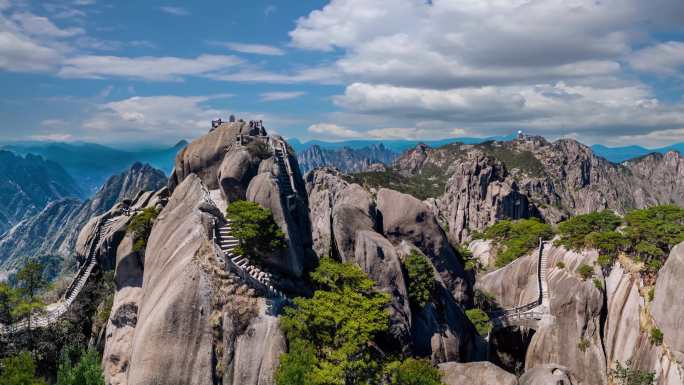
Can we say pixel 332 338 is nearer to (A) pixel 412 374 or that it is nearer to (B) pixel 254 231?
(A) pixel 412 374

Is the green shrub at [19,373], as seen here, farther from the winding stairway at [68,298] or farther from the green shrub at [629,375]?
the green shrub at [629,375]

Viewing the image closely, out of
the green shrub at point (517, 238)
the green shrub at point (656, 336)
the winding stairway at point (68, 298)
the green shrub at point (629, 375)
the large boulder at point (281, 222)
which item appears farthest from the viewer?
the green shrub at point (517, 238)

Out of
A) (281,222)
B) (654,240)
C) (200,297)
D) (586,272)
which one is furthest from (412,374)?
(654,240)

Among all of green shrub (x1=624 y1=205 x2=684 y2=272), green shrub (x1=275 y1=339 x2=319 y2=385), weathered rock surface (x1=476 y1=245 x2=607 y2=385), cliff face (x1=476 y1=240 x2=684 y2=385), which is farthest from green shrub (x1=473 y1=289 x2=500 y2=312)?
green shrub (x1=275 y1=339 x2=319 y2=385)

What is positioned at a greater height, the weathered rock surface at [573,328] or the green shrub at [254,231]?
the green shrub at [254,231]

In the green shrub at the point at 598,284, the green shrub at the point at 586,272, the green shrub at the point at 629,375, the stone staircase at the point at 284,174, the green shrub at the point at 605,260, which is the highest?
the stone staircase at the point at 284,174

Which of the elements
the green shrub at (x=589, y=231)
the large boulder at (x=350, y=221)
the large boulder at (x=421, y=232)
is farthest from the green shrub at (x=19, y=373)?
the green shrub at (x=589, y=231)
